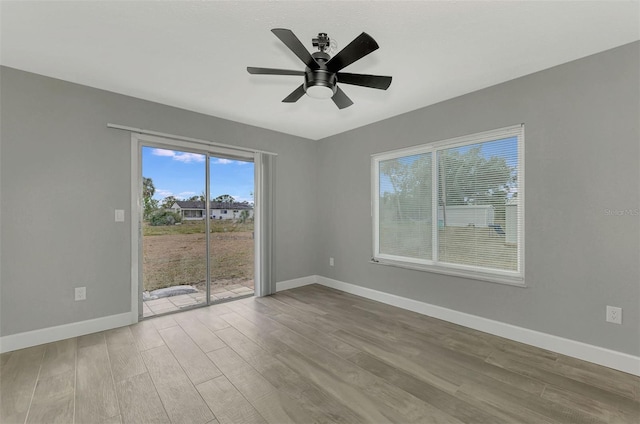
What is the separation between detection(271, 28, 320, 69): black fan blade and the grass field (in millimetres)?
2678

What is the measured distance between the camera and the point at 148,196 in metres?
3.36

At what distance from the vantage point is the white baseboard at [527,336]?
221 centimetres

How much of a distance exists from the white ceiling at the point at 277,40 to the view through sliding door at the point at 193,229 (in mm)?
976

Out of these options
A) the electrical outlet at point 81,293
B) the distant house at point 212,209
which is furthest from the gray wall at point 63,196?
the distant house at point 212,209

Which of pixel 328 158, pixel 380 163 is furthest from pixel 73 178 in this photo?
pixel 380 163

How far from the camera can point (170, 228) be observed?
138 inches

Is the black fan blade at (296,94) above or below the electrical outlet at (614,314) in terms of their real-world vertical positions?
above

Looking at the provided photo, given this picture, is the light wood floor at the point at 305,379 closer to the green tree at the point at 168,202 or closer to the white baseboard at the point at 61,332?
the white baseboard at the point at 61,332

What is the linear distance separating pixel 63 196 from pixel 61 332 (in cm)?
137

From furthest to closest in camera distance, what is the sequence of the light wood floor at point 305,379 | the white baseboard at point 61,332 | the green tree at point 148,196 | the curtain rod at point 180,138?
the green tree at point 148,196 → the curtain rod at point 180,138 → the white baseboard at point 61,332 → the light wood floor at point 305,379

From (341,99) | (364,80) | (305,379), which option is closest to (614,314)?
(305,379)

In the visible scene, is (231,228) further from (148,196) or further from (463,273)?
(463,273)

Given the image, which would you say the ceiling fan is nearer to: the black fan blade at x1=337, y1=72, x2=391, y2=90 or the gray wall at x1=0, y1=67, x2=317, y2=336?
the black fan blade at x1=337, y1=72, x2=391, y2=90

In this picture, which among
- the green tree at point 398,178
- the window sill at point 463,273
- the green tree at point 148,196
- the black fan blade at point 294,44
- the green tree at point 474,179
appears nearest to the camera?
the black fan blade at point 294,44
